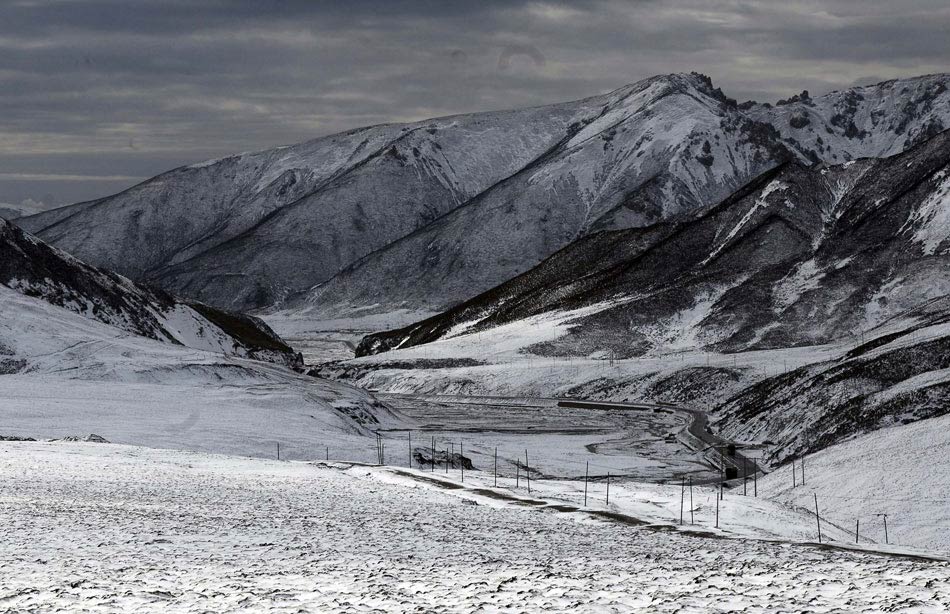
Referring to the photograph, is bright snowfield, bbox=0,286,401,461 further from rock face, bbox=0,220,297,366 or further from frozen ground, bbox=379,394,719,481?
rock face, bbox=0,220,297,366

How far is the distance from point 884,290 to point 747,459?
86.3 m

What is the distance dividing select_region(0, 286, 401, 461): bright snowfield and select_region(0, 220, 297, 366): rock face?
13.2m

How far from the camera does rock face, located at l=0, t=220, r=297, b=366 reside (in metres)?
131

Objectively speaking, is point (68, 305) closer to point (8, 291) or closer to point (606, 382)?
point (8, 291)

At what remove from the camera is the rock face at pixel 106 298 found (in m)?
131

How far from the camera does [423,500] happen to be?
4378 cm

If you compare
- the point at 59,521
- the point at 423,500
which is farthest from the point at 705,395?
the point at 59,521

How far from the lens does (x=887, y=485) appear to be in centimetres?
5297

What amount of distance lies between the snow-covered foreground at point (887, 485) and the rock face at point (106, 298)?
92712 millimetres

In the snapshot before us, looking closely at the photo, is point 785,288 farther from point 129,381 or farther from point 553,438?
point 129,381

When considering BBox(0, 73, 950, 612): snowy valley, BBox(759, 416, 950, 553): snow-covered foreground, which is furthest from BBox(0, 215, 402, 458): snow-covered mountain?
BBox(759, 416, 950, 553): snow-covered foreground

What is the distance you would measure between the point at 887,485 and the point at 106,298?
108732 millimetres

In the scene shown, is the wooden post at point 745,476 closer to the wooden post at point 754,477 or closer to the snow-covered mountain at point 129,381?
the wooden post at point 754,477

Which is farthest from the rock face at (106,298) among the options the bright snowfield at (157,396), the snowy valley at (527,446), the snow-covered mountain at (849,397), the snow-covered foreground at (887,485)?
the snow-covered foreground at (887,485)
